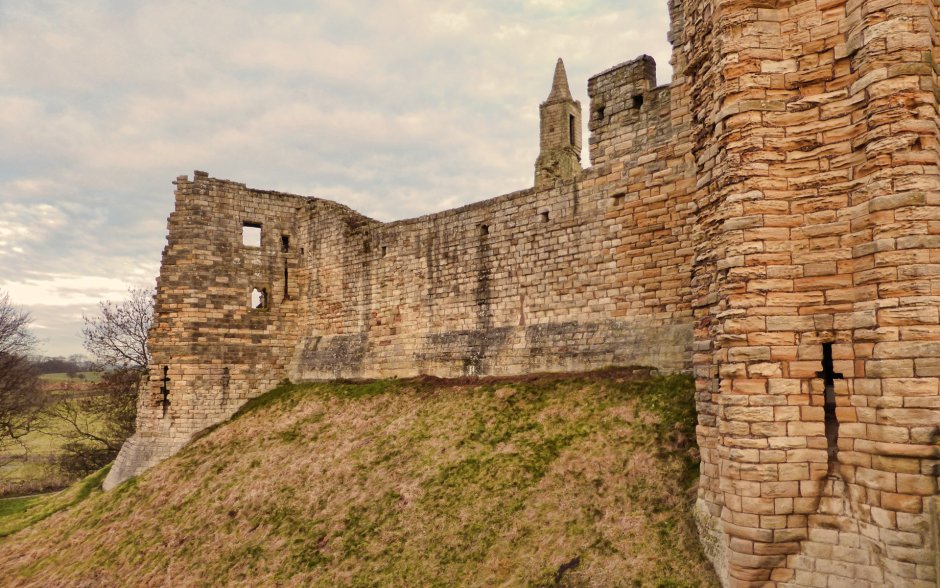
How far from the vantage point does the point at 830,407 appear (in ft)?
23.4

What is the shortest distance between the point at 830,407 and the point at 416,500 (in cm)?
829

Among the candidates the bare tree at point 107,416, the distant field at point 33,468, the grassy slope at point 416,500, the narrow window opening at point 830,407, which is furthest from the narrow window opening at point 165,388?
the narrow window opening at point 830,407

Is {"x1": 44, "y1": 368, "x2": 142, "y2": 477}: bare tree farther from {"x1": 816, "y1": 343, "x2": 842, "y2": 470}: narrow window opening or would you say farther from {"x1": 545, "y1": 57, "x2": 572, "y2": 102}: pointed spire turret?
{"x1": 816, "y1": 343, "x2": 842, "y2": 470}: narrow window opening

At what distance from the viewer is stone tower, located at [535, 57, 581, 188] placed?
27.1 metres

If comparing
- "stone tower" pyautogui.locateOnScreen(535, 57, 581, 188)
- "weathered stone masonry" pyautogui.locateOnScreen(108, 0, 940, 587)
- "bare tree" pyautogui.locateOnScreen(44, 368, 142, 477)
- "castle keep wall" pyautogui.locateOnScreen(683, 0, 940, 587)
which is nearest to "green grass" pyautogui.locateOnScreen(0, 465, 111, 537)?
"bare tree" pyautogui.locateOnScreen(44, 368, 142, 477)

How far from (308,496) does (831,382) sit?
11876 millimetres

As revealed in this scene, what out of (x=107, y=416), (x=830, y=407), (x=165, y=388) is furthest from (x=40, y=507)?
(x=830, y=407)

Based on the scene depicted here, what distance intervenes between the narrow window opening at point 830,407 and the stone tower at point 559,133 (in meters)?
20.4

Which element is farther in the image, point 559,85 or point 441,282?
point 559,85

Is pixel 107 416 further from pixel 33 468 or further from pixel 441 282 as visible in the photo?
pixel 441 282

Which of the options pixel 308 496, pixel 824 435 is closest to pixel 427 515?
pixel 308 496

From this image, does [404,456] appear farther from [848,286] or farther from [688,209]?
[848,286]

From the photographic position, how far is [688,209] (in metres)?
13.4

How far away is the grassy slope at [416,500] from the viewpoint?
10.0 m
